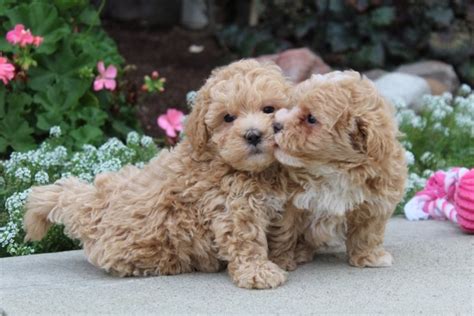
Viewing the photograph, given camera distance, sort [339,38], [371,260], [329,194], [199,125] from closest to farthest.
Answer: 1. [329,194]
2. [199,125]
3. [371,260]
4. [339,38]

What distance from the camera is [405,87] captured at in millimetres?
8922

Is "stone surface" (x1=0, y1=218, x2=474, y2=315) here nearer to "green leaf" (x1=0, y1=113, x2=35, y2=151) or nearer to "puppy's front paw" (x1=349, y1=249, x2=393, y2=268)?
"puppy's front paw" (x1=349, y1=249, x2=393, y2=268)

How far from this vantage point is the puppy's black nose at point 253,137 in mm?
4238

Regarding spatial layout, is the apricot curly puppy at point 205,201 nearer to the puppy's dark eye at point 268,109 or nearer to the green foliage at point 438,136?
the puppy's dark eye at point 268,109

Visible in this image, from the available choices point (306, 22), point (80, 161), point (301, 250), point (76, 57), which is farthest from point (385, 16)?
point (301, 250)

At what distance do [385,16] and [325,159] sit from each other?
6094mm

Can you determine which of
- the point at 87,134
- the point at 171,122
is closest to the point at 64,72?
the point at 87,134

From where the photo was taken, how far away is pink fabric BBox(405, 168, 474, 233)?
540 cm

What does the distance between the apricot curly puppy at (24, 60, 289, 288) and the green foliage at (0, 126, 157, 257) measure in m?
0.72

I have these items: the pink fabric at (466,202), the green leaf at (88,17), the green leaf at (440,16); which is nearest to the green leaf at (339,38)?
the green leaf at (440,16)

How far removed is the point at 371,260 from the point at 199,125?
1179 mm

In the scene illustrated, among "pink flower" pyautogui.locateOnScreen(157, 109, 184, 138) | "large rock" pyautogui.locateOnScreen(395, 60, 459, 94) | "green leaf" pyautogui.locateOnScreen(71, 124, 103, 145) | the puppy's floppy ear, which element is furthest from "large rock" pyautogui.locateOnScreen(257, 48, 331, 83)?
the puppy's floppy ear

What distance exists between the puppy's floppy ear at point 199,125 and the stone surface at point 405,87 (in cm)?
449

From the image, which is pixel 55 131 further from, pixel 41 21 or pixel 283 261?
pixel 283 261
